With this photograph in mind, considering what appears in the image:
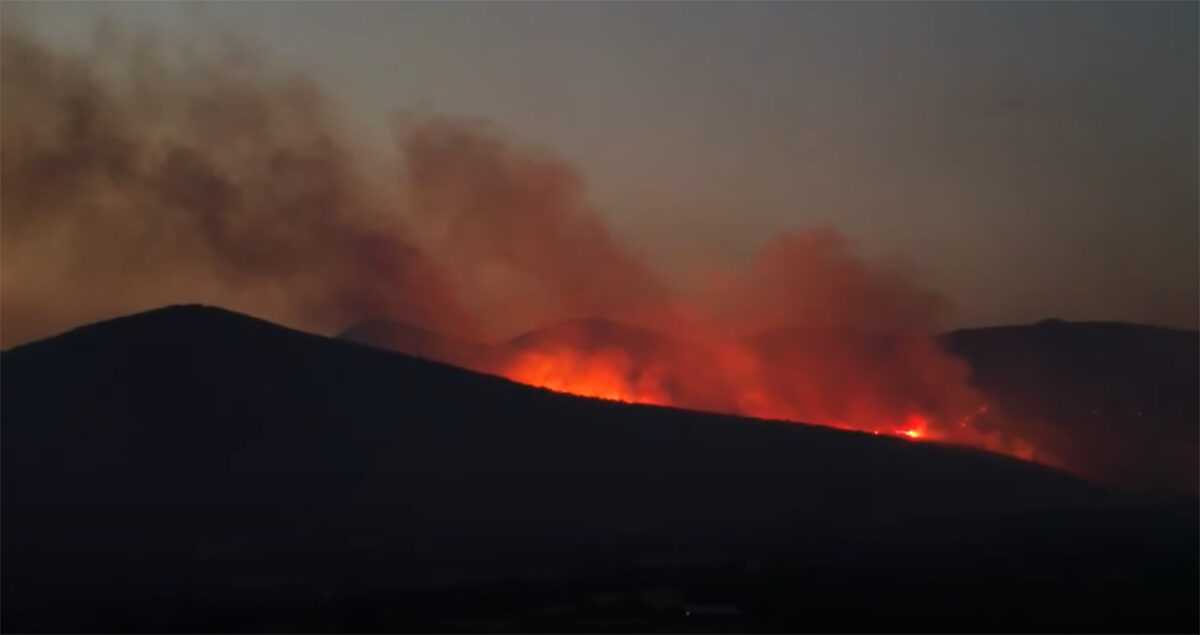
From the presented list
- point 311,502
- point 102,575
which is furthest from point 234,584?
point 311,502

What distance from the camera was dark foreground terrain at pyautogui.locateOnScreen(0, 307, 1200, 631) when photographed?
152 ft

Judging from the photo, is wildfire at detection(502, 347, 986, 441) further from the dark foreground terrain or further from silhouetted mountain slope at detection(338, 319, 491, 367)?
the dark foreground terrain

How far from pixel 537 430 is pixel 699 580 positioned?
22729 millimetres

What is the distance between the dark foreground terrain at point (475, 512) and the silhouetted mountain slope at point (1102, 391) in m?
15.8

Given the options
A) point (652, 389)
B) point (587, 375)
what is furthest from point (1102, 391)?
point (587, 375)

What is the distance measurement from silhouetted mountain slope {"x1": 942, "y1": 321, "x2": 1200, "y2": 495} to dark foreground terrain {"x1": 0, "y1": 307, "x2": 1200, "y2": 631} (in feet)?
51.7

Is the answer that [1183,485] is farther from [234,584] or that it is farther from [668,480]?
[234,584]

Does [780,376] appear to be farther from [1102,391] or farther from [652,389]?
[1102,391]

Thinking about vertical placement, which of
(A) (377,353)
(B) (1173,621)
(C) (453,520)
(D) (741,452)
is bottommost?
(B) (1173,621)

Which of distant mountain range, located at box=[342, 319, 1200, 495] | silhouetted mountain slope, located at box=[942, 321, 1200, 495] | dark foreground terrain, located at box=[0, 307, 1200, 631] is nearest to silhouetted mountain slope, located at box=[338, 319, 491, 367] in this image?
distant mountain range, located at box=[342, 319, 1200, 495]

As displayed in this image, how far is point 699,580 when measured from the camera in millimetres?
50531

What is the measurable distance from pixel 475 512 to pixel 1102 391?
5766cm

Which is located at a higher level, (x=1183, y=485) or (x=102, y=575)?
(x=1183, y=485)

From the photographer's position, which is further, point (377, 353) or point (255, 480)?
point (377, 353)
